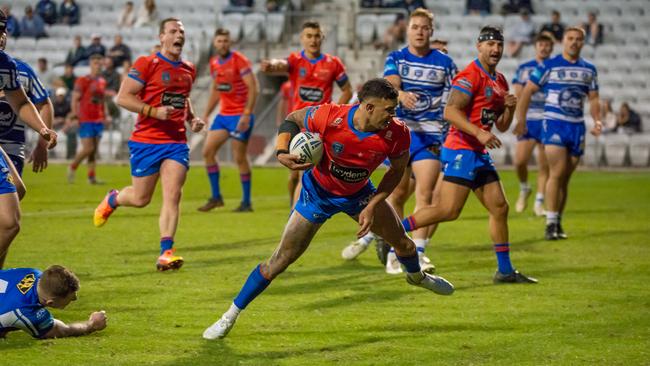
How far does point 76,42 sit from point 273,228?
57.6 feet

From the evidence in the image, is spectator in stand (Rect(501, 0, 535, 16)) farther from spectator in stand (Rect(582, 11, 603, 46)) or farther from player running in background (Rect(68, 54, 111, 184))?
player running in background (Rect(68, 54, 111, 184))

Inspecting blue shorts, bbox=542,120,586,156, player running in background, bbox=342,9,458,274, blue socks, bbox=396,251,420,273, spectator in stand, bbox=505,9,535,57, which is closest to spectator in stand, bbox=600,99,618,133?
spectator in stand, bbox=505,9,535,57

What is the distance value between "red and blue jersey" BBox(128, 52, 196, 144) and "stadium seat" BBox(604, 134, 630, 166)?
17691mm

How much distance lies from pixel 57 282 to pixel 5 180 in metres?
1.03

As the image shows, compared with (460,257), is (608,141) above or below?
below

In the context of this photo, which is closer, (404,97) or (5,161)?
(5,161)

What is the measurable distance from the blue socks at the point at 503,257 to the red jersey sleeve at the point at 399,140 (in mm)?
2853

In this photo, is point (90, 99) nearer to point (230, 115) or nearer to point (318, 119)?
point (230, 115)

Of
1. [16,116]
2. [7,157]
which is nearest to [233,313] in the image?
[7,157]

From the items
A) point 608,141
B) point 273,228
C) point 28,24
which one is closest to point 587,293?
point 273,228

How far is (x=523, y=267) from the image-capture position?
11711 mm

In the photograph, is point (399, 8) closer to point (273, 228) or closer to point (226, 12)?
point (226, 12)

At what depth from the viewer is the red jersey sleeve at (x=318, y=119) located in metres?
7.68

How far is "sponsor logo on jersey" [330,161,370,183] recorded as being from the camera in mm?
7816
